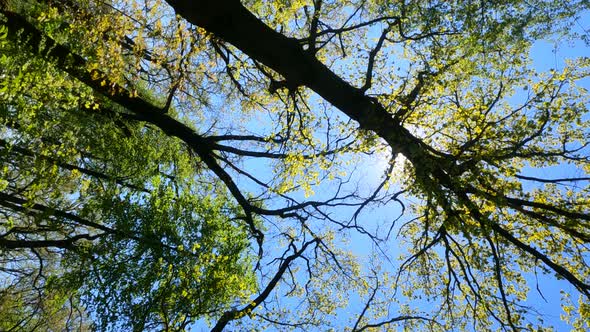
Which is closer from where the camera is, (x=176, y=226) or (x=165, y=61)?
(x=176, y=226)

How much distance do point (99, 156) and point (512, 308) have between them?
8115 mm

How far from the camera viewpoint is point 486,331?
6984mm

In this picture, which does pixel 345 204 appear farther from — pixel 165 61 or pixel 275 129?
pixel 165 61

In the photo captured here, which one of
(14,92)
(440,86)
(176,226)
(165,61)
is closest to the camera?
(14,92)

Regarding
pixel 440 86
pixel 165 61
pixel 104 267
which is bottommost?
pixel 104 267

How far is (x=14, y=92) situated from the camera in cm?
434

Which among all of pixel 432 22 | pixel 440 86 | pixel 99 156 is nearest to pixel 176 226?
pixel 99 156

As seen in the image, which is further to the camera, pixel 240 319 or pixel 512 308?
pixel 240 319

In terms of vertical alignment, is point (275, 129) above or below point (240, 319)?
Result: above

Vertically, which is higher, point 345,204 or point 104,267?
point 345,204

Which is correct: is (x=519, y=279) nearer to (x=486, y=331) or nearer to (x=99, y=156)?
(x=486, y=331)

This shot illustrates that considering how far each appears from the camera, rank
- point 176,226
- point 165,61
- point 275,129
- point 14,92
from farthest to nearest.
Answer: point 275,129 → point 165,61 → point 176,226 → point 14,92

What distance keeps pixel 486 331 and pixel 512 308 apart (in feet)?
2.54

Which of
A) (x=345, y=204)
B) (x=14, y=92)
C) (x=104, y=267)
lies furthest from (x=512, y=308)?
(x=14, y=92)
